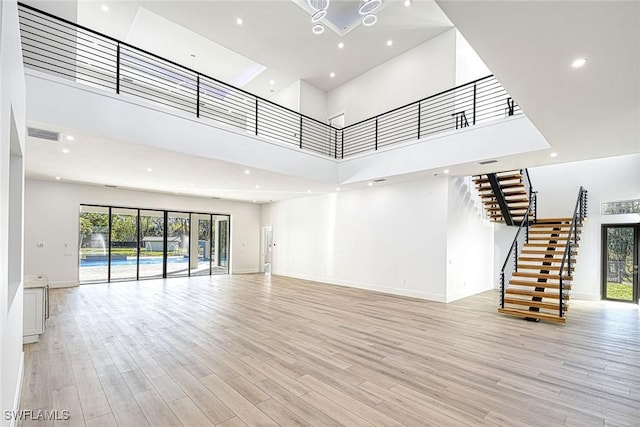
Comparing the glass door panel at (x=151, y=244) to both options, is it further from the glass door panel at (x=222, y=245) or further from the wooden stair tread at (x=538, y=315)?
the wooden stair tread at (x=538, y=315)

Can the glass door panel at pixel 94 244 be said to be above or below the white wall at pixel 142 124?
below

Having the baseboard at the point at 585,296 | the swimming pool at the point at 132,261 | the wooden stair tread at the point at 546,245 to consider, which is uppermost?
the wooden stair tread at the point at 546,245

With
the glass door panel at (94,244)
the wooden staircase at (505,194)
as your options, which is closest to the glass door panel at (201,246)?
the glass door panel at (94,244)

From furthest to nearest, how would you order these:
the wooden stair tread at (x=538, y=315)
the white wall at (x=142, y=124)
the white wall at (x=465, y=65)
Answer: the white wall at (x=465, y=65) < the wooden stair tread at (x=538, y=315) < the white wall at (x=142, y=124)

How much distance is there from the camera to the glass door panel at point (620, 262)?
741 cm

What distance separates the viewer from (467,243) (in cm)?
805

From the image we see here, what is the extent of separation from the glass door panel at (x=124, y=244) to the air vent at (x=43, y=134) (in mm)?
5759

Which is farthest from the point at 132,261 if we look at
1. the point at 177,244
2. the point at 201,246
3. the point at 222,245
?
the point at 222,245

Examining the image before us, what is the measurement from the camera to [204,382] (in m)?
3.13

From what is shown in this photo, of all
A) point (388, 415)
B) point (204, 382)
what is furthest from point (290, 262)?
point (388, 415)

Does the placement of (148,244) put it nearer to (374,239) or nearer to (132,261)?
(132,261)

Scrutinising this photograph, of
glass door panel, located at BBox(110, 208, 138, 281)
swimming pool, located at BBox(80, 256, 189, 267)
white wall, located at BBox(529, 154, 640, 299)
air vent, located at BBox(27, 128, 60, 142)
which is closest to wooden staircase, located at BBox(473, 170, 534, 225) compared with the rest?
white wall, located at BBox(529, 154, 640, 299)

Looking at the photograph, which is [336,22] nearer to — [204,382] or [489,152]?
[489,152]

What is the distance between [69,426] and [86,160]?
5310mm
